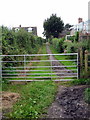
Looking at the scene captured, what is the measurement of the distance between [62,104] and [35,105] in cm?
73

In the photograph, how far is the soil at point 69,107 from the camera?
3896mm

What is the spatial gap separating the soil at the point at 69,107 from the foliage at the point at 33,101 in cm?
22

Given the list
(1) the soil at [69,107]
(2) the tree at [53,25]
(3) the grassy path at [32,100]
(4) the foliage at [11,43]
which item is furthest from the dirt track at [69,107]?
(2) the tree at [53,25]

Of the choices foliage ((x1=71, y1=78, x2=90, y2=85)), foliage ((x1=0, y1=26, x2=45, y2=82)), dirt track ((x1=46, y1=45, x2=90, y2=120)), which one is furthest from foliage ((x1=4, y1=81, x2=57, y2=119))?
foliage ((x1=0, y1=26, x2=45, y2=82))

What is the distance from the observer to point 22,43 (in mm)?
12594

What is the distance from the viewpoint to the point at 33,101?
15.2ft

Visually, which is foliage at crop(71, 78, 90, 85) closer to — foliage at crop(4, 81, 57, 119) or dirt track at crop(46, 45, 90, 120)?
foliage at crop(4, 81, 57, 119)

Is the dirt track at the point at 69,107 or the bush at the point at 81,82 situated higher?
the bush at the point at 81,82

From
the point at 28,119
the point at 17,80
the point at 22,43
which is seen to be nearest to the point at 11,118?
the point at 28,119

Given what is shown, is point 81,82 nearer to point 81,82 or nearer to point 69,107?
point 81,82

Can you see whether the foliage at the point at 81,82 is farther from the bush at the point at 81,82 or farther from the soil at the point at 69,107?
the soil at the point at 69,107

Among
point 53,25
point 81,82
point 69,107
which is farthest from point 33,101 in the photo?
point 53,25

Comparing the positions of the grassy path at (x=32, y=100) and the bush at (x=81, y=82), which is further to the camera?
the bush at (x=81, y=82)

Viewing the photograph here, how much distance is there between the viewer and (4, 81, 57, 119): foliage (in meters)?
3.97
